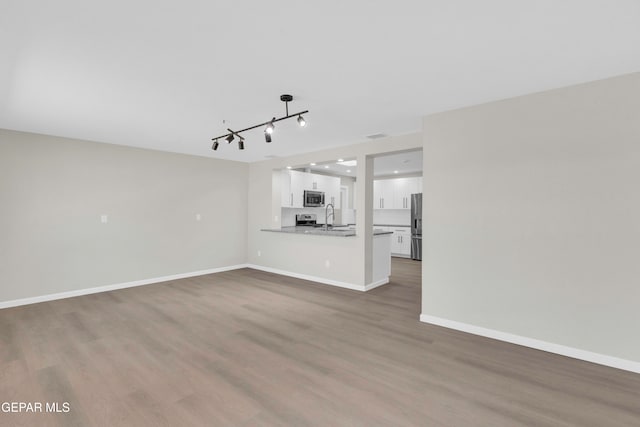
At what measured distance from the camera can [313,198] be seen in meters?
7.30

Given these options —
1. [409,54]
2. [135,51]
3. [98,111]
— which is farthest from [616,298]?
[98,111]

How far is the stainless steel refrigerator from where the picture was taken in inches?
328

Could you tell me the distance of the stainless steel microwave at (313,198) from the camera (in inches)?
282

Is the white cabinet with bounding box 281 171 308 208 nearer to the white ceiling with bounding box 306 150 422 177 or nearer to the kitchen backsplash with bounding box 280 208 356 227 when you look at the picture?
the white ceiling with bounding box 306 150 422 177

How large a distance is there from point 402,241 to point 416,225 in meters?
0.82

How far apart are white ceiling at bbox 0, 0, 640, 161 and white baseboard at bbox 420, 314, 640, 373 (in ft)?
8.12

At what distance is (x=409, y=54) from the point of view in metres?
2.30

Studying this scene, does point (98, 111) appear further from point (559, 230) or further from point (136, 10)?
point (559, 230)

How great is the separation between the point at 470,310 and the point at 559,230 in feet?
3.97

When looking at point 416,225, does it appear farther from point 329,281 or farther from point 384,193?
point 329,281

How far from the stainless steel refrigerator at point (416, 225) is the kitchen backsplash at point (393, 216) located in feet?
2.38

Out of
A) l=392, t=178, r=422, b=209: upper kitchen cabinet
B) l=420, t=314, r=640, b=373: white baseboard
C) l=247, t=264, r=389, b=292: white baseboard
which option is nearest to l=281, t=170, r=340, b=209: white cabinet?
l=247, t=264, r=389, b=292: white baseboard

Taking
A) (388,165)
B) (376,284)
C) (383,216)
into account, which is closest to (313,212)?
(388,165)

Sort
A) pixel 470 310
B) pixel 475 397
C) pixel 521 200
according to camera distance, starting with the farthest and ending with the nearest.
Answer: pixel 470 310
pixel 521 200
pixel 475 397
